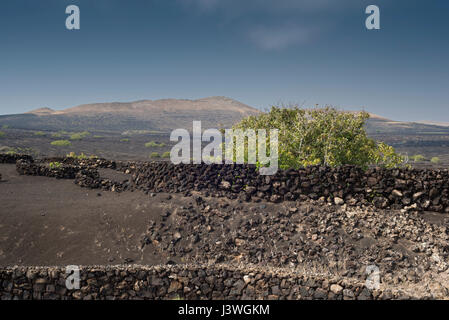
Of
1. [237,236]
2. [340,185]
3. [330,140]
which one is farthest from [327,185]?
[330,140]

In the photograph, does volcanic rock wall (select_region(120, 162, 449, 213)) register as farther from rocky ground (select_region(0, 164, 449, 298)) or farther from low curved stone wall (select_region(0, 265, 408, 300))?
low curved stone wall (select_region(0, 265, 408, 300))

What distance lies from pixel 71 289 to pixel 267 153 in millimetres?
10582

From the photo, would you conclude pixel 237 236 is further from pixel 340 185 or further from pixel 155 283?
pixel 340 185

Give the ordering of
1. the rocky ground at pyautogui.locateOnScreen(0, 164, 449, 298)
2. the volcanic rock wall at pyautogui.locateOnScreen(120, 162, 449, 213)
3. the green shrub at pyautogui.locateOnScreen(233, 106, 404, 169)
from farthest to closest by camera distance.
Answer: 1. the green shrub at pyautogui.locateOnScreen(233, 106, 404, 169)
2. the volcanic rock wall at pyautogui.locateOnScreen(120, 162, 449, 213)
3. the rocky ground at pyautogui.locateOnScreen(0, 164, 449, 298)

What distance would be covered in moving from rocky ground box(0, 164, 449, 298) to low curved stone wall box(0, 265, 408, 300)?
1.81ft

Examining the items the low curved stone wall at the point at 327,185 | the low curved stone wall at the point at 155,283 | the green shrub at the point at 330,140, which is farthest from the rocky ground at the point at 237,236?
the green shrub at the point at 330,140

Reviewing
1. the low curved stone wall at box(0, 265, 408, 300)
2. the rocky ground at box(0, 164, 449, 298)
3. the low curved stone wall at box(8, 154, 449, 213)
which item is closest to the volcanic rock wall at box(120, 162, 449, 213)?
the low curved stone wall at box(8, 154, 449, 213)

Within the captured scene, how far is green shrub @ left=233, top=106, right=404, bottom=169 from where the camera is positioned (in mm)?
19156

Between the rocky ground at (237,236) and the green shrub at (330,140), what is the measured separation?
6.48 m

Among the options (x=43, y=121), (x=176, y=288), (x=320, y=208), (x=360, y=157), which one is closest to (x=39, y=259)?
(x=176, y=288)

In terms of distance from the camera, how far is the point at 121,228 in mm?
12219

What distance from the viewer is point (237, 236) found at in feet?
37.3

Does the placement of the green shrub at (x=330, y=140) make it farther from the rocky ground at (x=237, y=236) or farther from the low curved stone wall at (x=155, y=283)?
the low curved stone wall at (x=155, y=283)

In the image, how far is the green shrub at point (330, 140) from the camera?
1916cm
